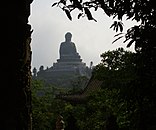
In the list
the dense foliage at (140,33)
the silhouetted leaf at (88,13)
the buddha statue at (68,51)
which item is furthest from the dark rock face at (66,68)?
the silhouetted leaf at (88,13)

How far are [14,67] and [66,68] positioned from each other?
10223 cm

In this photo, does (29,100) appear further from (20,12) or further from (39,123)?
(39,123)

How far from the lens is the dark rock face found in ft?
335

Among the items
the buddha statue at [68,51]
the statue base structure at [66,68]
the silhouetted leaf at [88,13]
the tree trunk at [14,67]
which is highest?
the buddha statue at [68,51]

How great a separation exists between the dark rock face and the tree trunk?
307 ft

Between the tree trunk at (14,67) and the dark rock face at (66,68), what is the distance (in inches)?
3680

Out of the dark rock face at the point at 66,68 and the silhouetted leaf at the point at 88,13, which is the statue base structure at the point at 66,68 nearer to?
the dark rock face at the point at 66,68

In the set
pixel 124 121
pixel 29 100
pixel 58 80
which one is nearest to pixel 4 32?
pixel 29 100

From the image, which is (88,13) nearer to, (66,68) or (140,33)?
(140,33)

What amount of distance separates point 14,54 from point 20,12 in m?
0.45

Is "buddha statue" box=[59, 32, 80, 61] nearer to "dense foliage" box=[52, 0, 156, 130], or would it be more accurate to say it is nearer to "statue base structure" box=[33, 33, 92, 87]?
"statue base structure" box=[33, 33, 92, 87]

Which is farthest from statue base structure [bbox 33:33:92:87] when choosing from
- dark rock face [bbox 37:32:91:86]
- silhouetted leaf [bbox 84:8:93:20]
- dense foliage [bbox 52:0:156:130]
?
silhouetted leaf [bbox 84:8:93:20]

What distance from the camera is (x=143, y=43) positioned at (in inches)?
179

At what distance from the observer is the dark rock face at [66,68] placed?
335 feet
